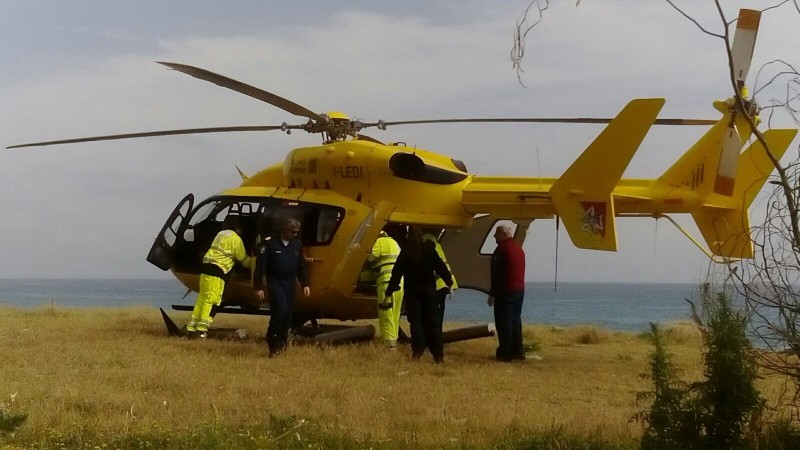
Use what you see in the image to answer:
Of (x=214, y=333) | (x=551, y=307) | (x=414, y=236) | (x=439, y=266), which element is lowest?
(x=551, y=307)

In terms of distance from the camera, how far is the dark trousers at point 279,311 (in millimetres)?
9672

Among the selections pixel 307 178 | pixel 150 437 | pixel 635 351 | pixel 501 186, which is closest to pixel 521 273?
pixel 501 186

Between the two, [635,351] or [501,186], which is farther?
[635,351]

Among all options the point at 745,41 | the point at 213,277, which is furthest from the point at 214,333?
the point at 745,41

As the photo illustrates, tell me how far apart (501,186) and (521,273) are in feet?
3.93

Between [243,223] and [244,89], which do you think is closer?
[244,89]

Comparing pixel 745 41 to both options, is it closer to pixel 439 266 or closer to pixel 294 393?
pixel 294 393

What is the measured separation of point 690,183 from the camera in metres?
10.5

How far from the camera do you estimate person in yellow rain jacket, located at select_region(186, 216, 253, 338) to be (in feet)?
35.8

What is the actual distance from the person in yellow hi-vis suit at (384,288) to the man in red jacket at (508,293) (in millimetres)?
1315

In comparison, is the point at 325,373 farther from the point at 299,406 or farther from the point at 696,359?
the point at 696,359

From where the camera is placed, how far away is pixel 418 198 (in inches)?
434

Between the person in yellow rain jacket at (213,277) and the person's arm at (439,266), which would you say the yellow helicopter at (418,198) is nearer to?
the person in yellow rain jacket at (213,277)

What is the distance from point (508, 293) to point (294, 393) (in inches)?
167
